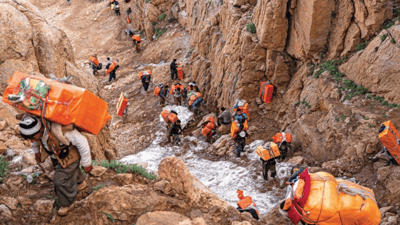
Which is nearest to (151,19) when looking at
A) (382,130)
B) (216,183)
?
(216,183)

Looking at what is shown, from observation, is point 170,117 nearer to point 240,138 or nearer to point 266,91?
point 240,138

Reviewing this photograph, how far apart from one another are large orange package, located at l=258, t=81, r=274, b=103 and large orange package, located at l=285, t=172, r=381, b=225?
7.58 metres

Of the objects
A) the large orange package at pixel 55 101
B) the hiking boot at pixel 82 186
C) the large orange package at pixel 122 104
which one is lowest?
the large orange package at pixel 122 104

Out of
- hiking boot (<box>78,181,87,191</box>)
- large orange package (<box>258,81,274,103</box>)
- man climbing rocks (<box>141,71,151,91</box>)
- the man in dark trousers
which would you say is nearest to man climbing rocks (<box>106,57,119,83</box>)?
man climbing rocks (<box>141,71,151,91</box>)

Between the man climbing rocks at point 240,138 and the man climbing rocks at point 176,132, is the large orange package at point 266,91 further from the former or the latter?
the man climbing rocks at point 176,132

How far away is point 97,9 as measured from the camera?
97.6 ft

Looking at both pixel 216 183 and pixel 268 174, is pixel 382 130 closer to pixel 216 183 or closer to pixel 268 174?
pixel 268 174

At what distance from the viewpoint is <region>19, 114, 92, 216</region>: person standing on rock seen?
141 inches

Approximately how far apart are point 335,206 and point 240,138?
5857 millimetres

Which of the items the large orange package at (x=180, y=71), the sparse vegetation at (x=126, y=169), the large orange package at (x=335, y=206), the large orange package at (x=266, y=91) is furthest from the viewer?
the large orange package at (x=180, y=71)

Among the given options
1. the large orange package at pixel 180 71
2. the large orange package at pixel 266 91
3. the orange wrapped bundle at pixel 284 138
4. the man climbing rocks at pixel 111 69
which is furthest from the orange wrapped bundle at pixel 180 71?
the orange wrapped bundle at pixel 284 138

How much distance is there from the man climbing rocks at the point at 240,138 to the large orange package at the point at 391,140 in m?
4.18

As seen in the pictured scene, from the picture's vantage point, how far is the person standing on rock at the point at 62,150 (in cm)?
359

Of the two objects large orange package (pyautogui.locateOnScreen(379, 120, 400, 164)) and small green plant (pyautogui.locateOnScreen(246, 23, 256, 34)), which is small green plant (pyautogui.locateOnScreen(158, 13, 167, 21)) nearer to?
small green plant (pyautogui.locateOnScreen(246, 23, 256, 34))
